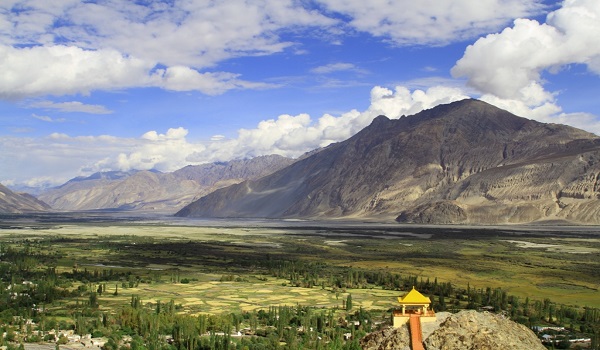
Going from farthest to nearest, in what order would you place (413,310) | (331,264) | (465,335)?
(331,264)
(413,310)
(465,335)

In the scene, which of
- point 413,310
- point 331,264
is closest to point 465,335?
point 413,310

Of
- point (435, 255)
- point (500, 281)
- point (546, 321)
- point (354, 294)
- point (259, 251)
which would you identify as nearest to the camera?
point (546, 321)

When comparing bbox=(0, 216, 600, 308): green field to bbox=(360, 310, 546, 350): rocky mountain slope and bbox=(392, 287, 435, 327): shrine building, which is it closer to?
bbox=(392, 287, 435, 327): shrine building

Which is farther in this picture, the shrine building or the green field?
the green field

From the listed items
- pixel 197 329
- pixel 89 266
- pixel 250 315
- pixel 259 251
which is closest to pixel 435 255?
pixel 259 251

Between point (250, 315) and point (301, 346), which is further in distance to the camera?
point (250, 315)

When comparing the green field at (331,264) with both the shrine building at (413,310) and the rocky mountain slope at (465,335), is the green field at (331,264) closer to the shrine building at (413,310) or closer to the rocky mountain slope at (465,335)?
the shrine building at (413,310)

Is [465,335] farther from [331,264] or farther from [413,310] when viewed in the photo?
[331,264]

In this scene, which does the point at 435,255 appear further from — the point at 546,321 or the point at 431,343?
the point at 431,343

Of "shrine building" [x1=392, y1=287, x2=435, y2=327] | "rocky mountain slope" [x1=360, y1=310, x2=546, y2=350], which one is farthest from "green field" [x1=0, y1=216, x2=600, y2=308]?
"rocky mountain slope" [x1=360, y1=310, x2=546, y2=350]
